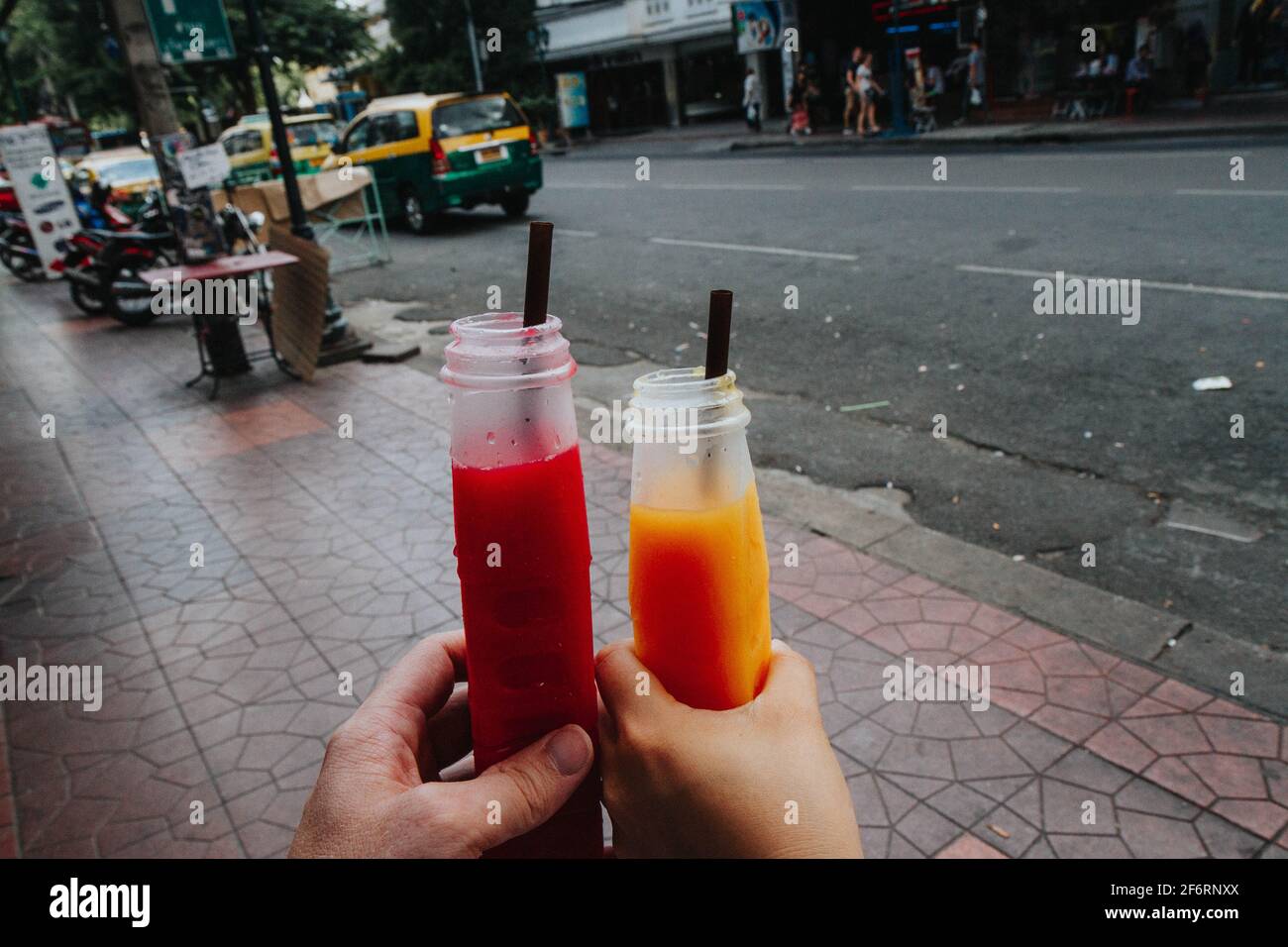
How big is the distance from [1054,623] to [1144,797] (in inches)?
37.4

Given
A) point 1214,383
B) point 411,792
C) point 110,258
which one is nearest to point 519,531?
point 411,792

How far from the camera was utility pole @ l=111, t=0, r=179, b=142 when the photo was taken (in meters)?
7.59

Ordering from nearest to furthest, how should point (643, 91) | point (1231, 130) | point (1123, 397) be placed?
point (1123, 397) → point (1231, 130) → point (643, 91)

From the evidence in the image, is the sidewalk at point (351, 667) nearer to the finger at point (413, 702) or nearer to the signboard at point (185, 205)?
the finger at point (413, 702)

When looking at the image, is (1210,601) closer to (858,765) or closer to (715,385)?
(858,765)

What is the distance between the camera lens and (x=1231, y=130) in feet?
51.5

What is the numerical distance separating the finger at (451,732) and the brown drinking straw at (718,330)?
0.58 metres

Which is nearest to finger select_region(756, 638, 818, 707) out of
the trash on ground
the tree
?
the trash on ground

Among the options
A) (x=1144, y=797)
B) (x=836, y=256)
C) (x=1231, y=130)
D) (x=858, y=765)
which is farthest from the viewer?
(x=1231, y=130)

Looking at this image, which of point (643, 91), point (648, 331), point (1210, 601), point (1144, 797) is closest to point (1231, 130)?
point (648, 331)

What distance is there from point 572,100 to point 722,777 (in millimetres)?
37089

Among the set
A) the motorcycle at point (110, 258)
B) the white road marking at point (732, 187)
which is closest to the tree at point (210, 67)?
the white road marking at point (732, 187)

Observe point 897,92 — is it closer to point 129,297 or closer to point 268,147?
point 268,147

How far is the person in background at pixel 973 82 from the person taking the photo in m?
21.5
